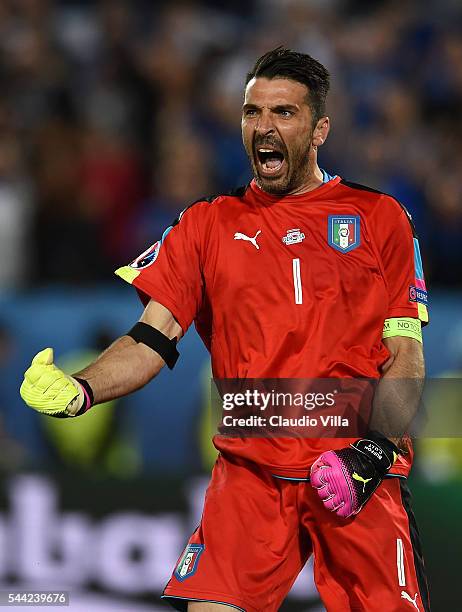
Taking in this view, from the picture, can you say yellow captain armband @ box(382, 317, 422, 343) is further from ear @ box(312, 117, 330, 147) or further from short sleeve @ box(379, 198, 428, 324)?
ear @ box(312, 117, 330, 147)

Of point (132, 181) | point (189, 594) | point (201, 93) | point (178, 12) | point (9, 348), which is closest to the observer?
point (189, 594)

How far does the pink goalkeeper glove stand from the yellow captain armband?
0.41m

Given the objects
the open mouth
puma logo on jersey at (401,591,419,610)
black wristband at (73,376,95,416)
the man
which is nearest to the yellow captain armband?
the man

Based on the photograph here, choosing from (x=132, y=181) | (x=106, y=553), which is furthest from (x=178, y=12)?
(x=106, y=553)

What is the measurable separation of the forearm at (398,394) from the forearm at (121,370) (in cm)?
79

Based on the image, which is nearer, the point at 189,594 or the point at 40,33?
the point at 189,594

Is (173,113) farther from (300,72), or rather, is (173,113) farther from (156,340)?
(156,340)

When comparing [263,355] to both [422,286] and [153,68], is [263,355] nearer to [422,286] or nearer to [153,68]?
[422,286]

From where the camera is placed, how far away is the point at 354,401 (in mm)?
4199

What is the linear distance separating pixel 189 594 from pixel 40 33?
270 inches

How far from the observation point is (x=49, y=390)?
12.6ft

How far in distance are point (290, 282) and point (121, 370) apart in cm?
66

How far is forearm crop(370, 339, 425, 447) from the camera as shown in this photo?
4.18 m

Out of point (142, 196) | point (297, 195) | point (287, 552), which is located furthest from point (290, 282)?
point (142, 196)
